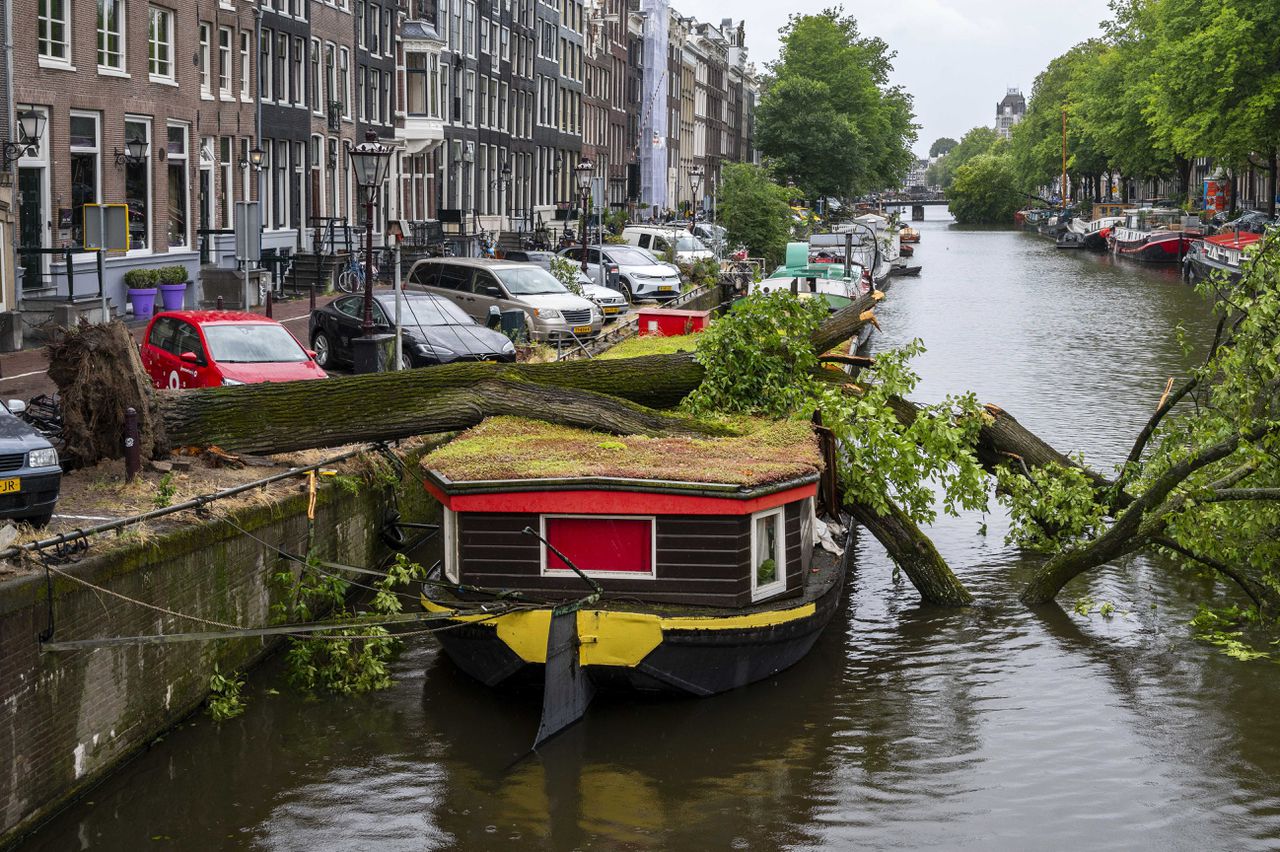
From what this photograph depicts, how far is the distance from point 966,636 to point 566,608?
537 centimetres

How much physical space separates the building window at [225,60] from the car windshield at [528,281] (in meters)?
11.3

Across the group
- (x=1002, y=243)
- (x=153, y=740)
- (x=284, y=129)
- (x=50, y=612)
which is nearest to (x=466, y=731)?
(x=153, y=740)

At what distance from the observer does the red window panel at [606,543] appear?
13.4 meters

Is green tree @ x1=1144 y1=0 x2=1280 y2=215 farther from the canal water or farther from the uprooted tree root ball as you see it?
the uprooted tree root ball

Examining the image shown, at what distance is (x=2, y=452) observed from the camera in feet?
38.8

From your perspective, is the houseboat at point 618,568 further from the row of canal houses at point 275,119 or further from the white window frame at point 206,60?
the white window frame at point 206,60

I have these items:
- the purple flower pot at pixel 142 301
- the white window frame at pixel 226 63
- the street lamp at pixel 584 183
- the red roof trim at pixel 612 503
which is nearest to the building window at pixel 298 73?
the white window frame at pixel 226 63

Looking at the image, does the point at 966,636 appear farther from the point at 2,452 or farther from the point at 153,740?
the point at 2,452

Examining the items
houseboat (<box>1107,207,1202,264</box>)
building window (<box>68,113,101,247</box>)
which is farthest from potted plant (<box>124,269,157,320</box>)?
houseboat (<box>1107,207,1202,264</box>)

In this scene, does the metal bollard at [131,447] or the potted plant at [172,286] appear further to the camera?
the potted plant at [172,286]

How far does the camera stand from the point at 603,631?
1310 cm

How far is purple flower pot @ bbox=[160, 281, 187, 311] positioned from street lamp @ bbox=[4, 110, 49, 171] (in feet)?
16.6

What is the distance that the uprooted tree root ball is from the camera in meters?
14.9

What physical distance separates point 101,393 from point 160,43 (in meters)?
22.5
